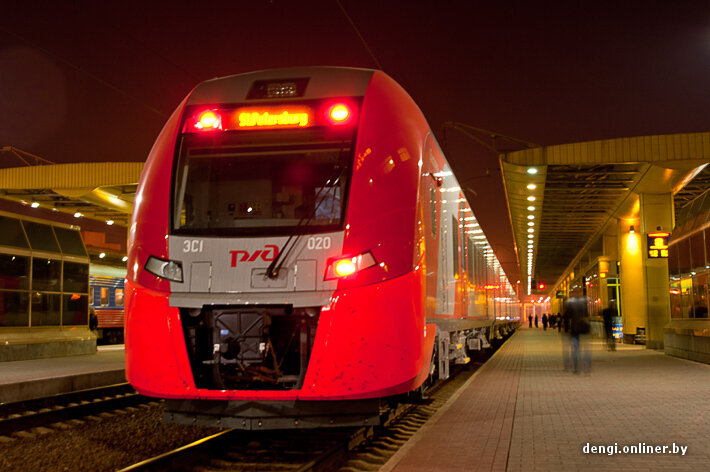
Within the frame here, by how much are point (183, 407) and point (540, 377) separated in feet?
33.4

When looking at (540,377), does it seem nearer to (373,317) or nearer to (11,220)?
(373,317)

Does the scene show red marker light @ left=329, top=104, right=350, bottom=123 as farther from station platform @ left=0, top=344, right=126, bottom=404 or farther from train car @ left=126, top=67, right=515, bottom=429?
station platform @ left=0, top=344, right=126, bottom=404

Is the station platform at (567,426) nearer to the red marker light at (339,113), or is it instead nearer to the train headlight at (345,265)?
the train headlight at (345,265)

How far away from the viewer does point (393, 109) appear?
7109mm

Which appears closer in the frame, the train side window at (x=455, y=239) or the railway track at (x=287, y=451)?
the railway track at (x=287, y=451)

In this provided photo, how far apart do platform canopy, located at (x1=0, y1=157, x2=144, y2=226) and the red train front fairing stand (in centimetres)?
1481

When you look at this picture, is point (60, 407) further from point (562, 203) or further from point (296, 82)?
point (562, 203)

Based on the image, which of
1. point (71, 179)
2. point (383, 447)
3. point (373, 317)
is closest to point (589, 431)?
point (383, 447)

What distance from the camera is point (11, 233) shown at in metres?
18.0

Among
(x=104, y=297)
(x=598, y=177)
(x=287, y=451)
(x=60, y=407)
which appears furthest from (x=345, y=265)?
(x=104, y=297)

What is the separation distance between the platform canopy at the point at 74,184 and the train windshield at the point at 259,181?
14.2 meters

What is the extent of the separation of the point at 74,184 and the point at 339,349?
58.1 ft

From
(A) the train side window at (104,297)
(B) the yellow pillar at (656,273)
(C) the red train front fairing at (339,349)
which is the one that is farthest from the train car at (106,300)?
(C) the red train front fairing at (339,349)

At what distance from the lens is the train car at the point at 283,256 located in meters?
6.17
